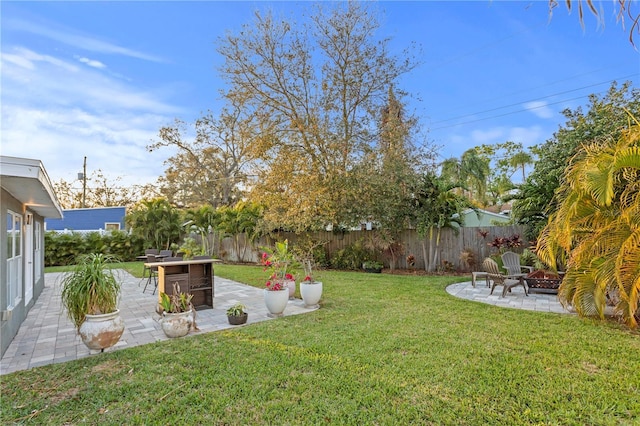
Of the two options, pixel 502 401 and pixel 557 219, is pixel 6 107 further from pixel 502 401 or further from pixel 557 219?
pixel 557 219

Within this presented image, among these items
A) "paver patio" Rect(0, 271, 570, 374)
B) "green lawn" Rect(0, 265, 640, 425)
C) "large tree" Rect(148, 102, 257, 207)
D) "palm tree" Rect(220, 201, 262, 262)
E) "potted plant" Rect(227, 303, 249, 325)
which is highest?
"large tree" Rect(148, 102, 257, 207)

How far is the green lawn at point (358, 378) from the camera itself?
107 inches

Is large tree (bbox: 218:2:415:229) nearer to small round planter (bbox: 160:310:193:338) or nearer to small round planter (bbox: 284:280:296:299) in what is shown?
small round planter (bbox: 284:280:296:299)

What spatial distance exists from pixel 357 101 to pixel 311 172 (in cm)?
327

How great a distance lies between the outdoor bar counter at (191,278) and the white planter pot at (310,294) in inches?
76.0

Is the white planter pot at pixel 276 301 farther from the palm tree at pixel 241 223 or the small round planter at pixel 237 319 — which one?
the palm tree at pixel 241 223

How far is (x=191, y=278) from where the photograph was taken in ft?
22.0

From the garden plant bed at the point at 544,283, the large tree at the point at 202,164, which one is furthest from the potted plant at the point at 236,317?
the large tree at the point at 202,164

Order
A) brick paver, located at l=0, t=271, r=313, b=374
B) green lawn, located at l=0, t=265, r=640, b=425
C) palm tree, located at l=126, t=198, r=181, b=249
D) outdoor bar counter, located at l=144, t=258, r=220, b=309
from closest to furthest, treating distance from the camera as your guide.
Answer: green lawn, located at l=0, t=265, r=640, b=425
brick paver, located at l=0, t=271, r=313, b=374
outdoor bar counter, located at l=144, t=258, r=220, b=309
palm tree, located at l=126, t=198, r=181, b=249

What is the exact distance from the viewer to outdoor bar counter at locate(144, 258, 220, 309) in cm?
606

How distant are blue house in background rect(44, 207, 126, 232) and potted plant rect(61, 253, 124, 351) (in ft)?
66.7

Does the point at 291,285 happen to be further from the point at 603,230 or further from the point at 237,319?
the point at 603,230

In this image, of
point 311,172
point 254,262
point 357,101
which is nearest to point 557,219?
point 311,172

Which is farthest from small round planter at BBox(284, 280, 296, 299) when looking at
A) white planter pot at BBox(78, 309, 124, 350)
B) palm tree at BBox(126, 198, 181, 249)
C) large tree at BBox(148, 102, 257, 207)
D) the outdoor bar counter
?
large tree at BBox(148, 102, 257, 207)
